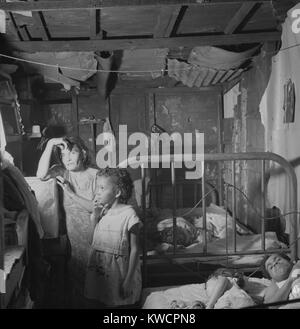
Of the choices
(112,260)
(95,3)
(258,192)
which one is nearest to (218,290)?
(112,260)

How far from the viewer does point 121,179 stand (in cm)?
284

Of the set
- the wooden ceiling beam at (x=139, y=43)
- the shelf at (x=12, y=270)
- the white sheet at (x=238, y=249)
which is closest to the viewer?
the shelf at (x=12, y=270)

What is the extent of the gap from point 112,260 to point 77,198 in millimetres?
825

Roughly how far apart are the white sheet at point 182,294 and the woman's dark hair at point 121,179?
2.57 feet

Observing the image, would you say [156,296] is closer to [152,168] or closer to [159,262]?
[159,262]

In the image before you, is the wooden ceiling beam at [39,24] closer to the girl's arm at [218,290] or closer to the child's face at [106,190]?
the child's face at [106,190]

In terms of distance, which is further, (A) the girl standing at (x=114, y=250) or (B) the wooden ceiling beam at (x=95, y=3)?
(B) the wooden ceiling beam at (x=95, y=3)

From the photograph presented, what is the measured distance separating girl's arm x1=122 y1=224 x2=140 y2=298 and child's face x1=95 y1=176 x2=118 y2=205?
290mm

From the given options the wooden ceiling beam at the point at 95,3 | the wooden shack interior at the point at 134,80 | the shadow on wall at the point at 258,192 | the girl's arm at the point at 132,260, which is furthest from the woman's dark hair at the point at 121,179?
the shadow on wall at the point at 258,192

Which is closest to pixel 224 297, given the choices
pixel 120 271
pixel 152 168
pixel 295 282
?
pixel 295 282

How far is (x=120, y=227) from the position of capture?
9.13ft

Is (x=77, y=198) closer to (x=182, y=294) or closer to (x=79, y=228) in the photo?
(x=79, y=228)

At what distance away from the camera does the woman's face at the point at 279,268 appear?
2887 millimetres

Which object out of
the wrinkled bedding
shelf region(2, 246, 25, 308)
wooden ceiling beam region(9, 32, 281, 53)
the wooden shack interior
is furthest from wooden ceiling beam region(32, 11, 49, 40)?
the wrinkled bedding
